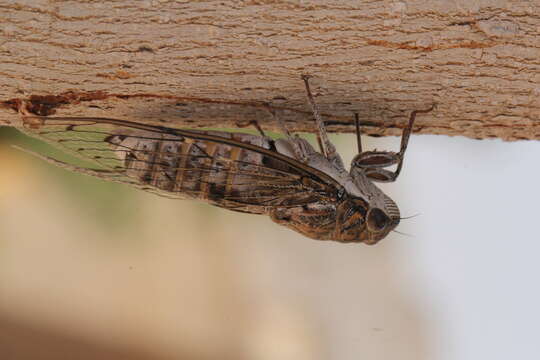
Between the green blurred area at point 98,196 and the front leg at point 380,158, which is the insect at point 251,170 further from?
the green blurred area at point 98,196

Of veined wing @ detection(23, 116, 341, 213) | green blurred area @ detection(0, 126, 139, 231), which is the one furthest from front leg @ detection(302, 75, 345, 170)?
green blurred area @ detection(0, 126, 139, 231)

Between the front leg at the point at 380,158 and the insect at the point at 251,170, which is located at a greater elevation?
the front leg at the point at 380,158

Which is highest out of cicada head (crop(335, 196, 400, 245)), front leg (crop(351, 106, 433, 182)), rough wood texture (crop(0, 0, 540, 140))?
rough wood texture (crop(0, 0, 540, 140))

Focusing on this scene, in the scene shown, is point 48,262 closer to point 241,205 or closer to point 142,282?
→ point 142,282

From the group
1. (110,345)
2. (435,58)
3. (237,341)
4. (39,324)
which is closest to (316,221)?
(435,58)

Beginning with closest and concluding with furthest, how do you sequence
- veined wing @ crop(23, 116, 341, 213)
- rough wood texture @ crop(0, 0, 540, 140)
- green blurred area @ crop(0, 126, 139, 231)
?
1. rough wood texture @ crop(0, 0, 540, 140)
2. veined wing @ crop(23, 116, 341, 213)
3. green blurred area @ crop(0, 126, 139, 231)

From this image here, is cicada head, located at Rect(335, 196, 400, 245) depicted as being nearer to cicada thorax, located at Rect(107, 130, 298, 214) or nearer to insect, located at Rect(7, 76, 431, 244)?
insect, located at Rect(7, 76, 431, 244)

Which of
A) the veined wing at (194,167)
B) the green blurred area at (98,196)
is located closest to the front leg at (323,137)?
the veined wing at (194,167)
